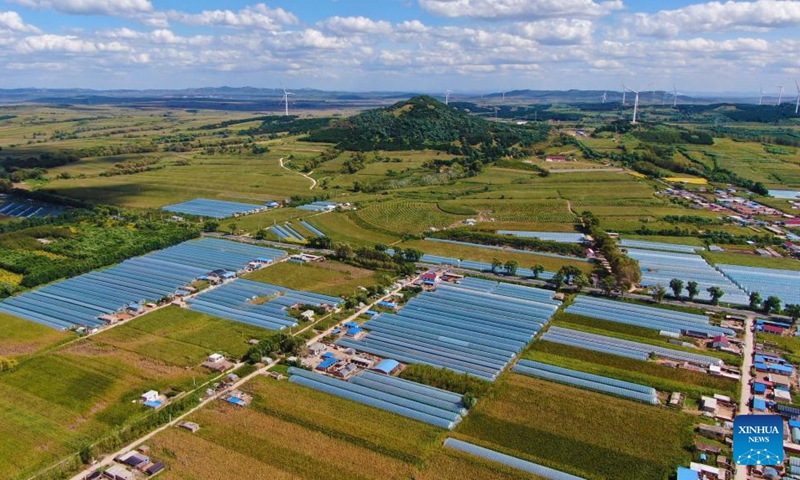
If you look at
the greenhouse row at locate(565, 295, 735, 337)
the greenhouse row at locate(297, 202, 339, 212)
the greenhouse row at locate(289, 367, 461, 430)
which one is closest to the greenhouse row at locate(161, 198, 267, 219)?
the greenhouse row at locate(297, 202, 339, 212)

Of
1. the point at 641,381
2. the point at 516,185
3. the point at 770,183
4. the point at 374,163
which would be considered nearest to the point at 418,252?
the point at 641,381

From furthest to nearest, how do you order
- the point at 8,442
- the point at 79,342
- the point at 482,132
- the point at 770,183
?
the point at 482,132 → the point at 770,183 → the point at 79,342 → the point at 8,442

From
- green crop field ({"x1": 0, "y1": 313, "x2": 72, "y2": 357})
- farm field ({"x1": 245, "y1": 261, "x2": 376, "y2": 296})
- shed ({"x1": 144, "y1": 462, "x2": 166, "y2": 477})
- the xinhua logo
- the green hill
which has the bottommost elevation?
shed ({"x1": 144, "y1": 462, "x2": 166, "y2": 477})

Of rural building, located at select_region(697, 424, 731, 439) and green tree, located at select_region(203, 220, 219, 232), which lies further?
green tree, located at select_region(203, 220, 219, 232)

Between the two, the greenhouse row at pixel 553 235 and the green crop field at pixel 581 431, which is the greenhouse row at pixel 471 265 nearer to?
the greenhouse row at pixel 553 235

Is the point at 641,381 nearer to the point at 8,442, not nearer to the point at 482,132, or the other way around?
the point at 8,442

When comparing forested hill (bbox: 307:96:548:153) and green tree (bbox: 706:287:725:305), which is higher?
forested hill (bbox: 307:96:548:153)

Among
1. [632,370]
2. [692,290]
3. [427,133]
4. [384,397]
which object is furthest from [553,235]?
[427,133]

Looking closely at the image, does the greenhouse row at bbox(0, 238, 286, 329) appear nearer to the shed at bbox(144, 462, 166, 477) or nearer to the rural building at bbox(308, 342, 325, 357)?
the rural building at bbox(308, 342, 325, 357)
